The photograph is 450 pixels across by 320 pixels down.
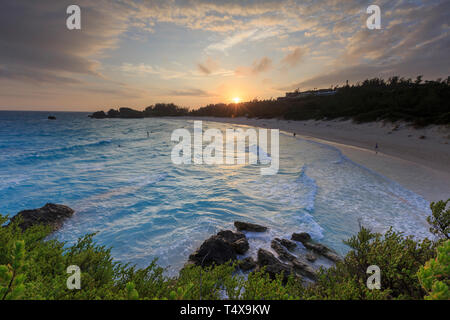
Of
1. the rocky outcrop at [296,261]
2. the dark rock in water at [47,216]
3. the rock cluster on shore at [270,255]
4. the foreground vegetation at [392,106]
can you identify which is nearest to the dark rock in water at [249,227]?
the rock cluster on shore at [270,255]

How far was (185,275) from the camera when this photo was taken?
3.08 meters

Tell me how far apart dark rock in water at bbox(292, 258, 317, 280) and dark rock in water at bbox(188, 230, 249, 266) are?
1.57 m

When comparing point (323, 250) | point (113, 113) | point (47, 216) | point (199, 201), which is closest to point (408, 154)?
point (323, 250)

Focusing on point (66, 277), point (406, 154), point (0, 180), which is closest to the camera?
point (66, 277)

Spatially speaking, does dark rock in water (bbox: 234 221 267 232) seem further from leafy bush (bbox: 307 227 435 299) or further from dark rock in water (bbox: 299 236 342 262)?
leafy bush (bbox: 307 227 435 299)

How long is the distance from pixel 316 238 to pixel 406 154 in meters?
18.0

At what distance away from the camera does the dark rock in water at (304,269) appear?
5.16m

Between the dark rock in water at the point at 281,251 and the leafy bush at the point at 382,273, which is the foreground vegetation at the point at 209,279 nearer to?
the leafy bush at the point at 382,273

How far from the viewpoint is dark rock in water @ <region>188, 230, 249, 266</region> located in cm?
552

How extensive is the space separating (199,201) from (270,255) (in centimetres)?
595

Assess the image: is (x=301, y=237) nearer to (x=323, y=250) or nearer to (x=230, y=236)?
(x=323, y=250)

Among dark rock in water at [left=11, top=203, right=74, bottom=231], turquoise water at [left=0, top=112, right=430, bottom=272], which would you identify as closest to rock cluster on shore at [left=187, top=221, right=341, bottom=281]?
turquoise water at [left=0, top=112, right=430, bottom=272]
